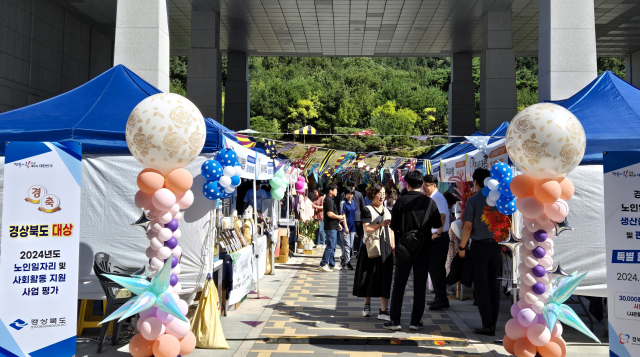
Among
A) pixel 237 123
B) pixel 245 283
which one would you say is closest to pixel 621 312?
pixel 245 283

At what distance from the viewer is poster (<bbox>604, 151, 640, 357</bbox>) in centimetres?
417

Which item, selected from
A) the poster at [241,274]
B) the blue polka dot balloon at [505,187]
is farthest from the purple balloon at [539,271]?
the poster at [241,274]

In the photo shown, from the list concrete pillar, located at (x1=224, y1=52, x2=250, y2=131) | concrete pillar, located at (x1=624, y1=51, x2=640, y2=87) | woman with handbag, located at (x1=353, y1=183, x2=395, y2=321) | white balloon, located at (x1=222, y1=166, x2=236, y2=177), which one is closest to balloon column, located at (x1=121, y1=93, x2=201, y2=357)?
white balloon, located at (x1=222, y1=166, x2=236, y2=177)

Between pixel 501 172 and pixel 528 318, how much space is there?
1706 millimetres

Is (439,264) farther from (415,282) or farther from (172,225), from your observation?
(172,225)

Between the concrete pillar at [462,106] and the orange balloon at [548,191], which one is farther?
the concrete pillar at [462,106]

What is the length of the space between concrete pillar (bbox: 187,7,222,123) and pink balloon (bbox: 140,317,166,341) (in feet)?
34.3

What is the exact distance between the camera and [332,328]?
6.38 metres

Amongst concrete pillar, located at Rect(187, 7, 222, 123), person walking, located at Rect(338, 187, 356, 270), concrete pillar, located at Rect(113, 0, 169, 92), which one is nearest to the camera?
concrete pillar, located at Rect(113, 0, 169, 92)

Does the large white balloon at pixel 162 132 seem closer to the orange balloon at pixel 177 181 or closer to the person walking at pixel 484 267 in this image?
the orange balloon at pixel 177 181

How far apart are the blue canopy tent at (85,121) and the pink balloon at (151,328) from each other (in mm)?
2351

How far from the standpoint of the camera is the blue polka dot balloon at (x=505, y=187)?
17.8 feet

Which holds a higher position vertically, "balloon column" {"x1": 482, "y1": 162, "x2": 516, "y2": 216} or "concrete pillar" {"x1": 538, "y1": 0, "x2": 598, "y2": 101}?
"concrete pillar" {"x1": 538, "y1": 0, "x2": 598, "y2": 101}

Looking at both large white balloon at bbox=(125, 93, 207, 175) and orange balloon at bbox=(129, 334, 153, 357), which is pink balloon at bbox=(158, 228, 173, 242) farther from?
orange balloon at bbox=(129, 334, 153, 357)
